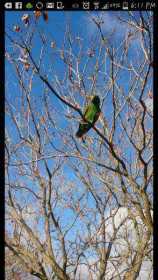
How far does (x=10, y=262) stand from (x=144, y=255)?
2220 mm

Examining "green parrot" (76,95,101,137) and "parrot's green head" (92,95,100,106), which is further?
"parrot's green head" (92,95,100,106)

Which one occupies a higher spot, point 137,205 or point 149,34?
point 149,34

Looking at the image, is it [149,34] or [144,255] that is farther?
[144,255]

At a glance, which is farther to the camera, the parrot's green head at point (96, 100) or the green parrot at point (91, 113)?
the parrot's green head at point (96, 100)

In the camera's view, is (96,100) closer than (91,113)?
No

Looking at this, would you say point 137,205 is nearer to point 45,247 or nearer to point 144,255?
point 144,255

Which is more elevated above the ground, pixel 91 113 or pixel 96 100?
pixel 96 100

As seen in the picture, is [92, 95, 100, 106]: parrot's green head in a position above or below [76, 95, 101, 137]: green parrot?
above

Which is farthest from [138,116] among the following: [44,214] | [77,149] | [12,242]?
[12,242]

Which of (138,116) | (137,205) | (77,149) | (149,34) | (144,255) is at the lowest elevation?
(144,255)

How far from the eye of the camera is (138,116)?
5.19 m

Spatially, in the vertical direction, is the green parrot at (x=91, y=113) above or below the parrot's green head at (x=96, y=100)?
below
